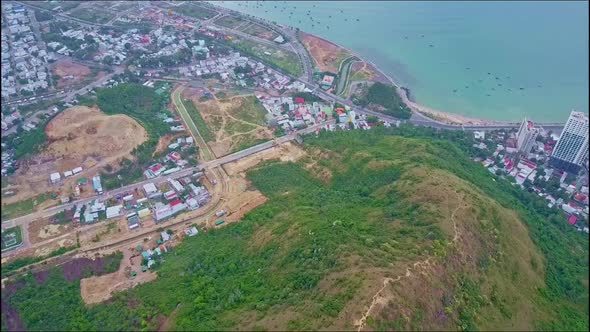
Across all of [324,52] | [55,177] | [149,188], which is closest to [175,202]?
[149,188]

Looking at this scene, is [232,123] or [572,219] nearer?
[572,219]

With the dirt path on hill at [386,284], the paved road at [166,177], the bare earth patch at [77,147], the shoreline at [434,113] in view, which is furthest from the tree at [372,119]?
the dirt path on hill at [386,284]

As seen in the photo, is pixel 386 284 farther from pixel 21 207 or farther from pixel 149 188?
pixel 21 207

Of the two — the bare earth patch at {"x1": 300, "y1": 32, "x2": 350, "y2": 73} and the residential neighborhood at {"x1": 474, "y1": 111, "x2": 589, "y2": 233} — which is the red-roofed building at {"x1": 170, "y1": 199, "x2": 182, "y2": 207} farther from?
the residential neighborhood at {"x1": 474, "y1": 111, "x2": 589, "y2": 233}

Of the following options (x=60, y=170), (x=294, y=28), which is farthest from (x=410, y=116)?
(x=60, y=170)

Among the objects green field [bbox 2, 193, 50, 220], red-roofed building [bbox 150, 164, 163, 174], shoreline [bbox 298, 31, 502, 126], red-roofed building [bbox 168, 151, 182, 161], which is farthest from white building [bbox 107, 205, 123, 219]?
shoreline [bbox 298, 31, 502, 126]

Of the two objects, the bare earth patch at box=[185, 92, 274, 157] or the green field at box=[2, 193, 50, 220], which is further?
the bare earth patch at box=[185, 92, 274, 157]
